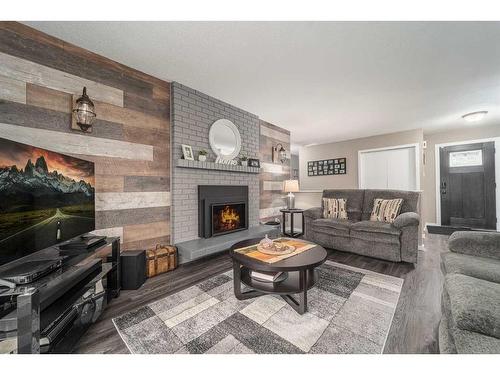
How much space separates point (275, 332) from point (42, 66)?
299 centimetres

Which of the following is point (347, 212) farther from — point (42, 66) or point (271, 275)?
point (42, 66)

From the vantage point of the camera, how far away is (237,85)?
2.73 metres


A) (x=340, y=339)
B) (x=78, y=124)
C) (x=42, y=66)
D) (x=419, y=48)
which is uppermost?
(x=419, y=48)

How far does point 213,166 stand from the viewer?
3062 mm

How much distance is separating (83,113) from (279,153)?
351cm

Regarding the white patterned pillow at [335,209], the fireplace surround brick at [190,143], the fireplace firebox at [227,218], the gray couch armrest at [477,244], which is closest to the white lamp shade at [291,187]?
Answer: the white patterned pillow at [335,209]

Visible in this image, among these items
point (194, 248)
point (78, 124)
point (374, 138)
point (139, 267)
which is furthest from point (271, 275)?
point (374, 138)

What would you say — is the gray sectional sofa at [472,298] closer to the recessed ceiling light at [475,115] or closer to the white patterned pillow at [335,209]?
the white patterned pillow at [335,209]

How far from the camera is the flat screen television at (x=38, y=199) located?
3.63 feet

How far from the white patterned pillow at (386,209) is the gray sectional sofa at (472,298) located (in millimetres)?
1489

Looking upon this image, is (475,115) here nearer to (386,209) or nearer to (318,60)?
(386,209)

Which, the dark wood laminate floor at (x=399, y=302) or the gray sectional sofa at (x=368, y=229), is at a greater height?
the gray sectional sofa at (x=368, y=229)

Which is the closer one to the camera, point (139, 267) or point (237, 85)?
point (139, 267)

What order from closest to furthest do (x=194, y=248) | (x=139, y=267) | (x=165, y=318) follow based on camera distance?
(x=165, y=318) → (x=139, y=267) → (x=194, y=248)
